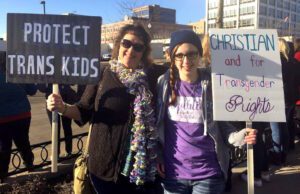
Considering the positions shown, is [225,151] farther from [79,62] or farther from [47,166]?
[47,166]

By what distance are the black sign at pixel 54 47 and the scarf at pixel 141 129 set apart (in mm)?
296

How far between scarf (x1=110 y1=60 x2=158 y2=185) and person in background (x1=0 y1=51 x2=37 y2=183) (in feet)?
7.89

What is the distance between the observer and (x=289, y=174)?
218 inches

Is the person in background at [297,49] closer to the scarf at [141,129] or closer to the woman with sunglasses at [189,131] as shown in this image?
the woman with sunglasses at [189,131]

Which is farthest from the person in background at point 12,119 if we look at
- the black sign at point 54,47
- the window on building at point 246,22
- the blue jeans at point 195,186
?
the window on building at point 246,22

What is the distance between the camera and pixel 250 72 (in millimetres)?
2939

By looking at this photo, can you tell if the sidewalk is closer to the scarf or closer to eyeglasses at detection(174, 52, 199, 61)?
the scarf

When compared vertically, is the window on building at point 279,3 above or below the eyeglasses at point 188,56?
above

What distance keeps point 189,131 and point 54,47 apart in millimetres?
1130

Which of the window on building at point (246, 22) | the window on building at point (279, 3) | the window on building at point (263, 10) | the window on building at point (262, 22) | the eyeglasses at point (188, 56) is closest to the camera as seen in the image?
the eyeglasses at point (188, 56)

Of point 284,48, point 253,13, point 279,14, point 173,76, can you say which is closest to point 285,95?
A: point 284,48

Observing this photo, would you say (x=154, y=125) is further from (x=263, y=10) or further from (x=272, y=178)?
(x=263, y=10)

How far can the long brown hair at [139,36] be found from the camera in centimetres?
292

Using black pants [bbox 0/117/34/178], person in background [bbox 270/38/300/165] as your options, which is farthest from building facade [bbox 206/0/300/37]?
black pants [bbox 0/117/34/178]
